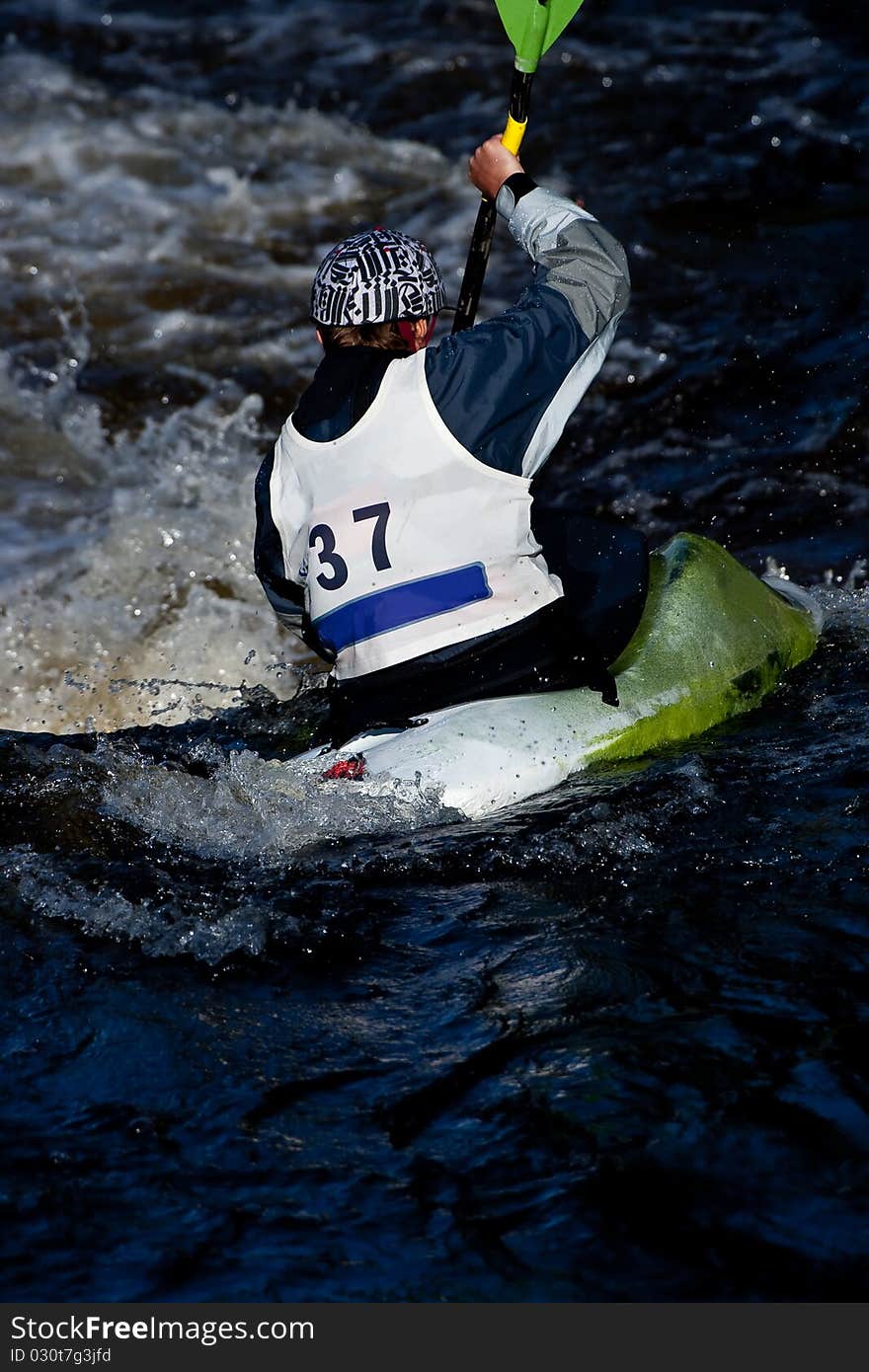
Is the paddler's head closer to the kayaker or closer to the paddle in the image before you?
the kayaker

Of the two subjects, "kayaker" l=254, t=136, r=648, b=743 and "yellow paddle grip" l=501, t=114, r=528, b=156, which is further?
"yellow paddle grip" l=501, t=114, r=528, b=156

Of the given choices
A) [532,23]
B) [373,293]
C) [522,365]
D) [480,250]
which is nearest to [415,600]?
[522,365]

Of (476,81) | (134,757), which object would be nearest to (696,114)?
(476,81)

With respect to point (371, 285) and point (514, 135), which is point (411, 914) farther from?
point (514, 135)

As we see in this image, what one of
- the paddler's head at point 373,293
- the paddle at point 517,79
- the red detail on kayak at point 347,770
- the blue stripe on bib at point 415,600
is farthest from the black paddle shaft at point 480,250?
the red detail on kayak at point 347,770

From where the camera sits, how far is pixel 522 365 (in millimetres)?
3666

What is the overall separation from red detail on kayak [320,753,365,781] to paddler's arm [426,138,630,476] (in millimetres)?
788

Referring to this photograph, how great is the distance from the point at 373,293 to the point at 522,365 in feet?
1.30

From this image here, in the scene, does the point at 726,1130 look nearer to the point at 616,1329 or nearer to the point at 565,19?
the point at 616,1329

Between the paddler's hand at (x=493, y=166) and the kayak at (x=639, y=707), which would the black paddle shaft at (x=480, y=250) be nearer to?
the paddler's hand at (x=493, y=166)

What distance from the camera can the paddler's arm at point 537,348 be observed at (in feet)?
11.9

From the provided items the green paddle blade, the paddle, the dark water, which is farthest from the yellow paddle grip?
the dark water

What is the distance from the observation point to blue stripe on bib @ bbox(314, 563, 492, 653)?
377cm

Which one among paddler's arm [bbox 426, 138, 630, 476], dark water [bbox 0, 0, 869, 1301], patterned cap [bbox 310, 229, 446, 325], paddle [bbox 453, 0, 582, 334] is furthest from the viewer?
paddle [bbox 453, 0, 582, 334]
